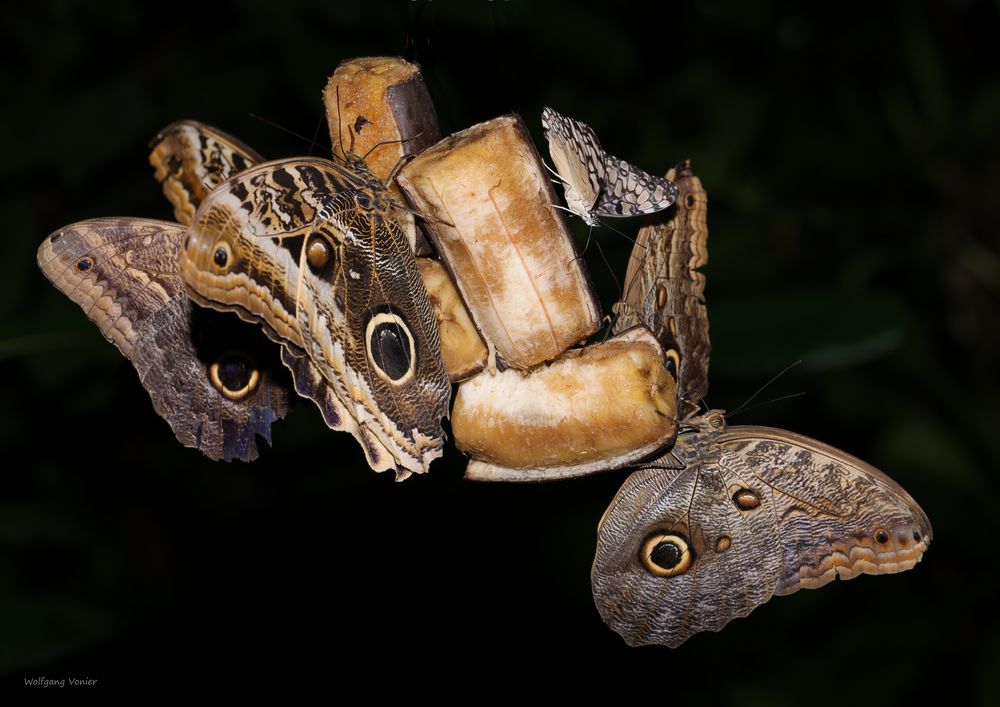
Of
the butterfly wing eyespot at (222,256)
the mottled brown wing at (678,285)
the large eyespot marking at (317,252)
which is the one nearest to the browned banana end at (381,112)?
the large eyespot marking at (317,252)

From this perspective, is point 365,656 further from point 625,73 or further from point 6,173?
point 625,73

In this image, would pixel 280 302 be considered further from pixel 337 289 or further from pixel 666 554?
pixel 666 554

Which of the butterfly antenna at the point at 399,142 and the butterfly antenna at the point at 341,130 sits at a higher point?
the butterfly antenna at the point at 341,130

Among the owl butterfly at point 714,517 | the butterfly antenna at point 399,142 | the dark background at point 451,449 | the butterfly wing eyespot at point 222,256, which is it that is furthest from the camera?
the dark background at point 451,449

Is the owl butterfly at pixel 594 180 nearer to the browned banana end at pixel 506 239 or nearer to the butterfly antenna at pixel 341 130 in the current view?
the browned banana end at pixel 506 239

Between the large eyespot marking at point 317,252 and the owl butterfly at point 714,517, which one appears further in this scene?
the owl butterfly at point 714,517

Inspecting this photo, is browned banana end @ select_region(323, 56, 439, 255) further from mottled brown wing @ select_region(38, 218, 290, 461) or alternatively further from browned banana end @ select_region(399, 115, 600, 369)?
mottled brown wing @ select_region(38, 218, 290, 461)

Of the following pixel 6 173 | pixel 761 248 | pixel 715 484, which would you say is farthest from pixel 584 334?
pixel 6 173

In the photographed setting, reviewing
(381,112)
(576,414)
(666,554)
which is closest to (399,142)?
(381,112)
